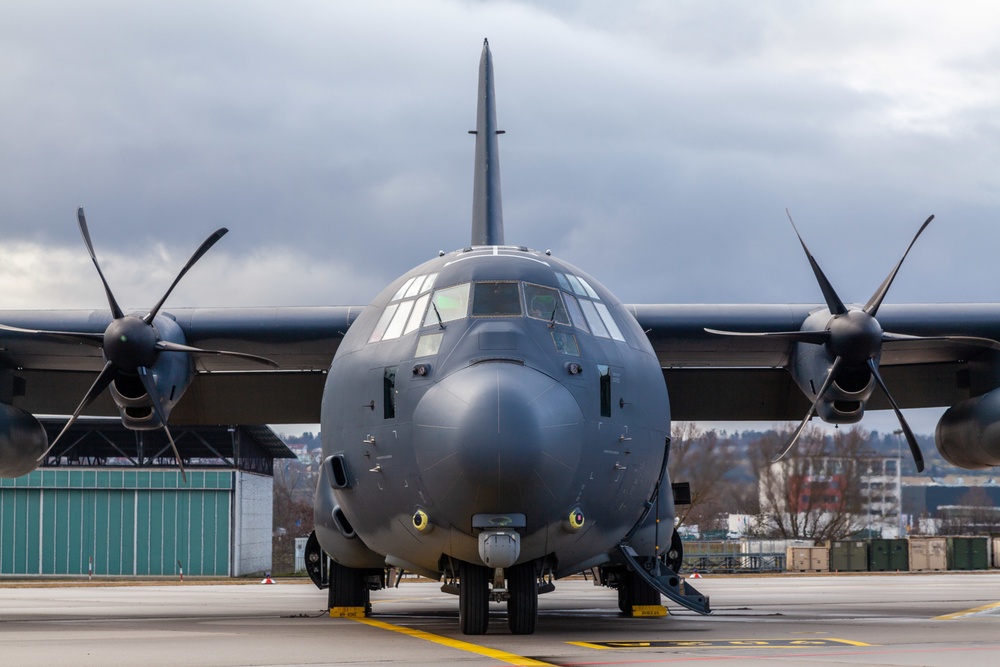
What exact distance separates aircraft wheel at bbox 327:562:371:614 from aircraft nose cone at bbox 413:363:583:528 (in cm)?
490

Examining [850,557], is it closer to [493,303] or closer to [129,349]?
[129,349]

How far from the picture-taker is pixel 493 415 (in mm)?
9773

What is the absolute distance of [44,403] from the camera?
2017cm

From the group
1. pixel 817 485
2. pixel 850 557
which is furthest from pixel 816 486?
pixel 850 557

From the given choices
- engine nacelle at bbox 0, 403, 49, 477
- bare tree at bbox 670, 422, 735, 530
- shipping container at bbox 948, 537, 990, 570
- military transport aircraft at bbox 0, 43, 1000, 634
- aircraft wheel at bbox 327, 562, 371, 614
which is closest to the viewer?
military transport aircraft at bbox 0, 43, 1000, 634

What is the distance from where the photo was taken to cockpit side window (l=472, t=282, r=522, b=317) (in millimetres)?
11188

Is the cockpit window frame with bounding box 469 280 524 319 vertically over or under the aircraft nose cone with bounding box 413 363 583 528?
over

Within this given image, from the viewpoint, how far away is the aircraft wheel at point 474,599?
10.9 meters

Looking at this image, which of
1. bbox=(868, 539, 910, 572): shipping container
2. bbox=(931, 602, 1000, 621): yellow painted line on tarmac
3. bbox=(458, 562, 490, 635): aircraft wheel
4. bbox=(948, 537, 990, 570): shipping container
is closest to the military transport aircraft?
bbox=(458, 562, 490, 635): aircraft wheel

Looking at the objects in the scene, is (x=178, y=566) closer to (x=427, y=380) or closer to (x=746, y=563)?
(x=746, y=563)

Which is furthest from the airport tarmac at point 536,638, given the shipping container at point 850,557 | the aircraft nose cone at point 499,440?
the shipping container at point 850,557

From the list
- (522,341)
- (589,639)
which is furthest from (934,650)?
(522,341)

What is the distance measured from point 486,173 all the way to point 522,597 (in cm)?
840

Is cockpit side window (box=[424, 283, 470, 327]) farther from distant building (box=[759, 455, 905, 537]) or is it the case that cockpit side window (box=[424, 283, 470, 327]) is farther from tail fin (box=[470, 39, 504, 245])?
distant building (box=[759, 455, 905, 537])
